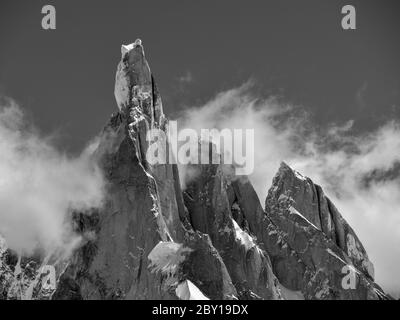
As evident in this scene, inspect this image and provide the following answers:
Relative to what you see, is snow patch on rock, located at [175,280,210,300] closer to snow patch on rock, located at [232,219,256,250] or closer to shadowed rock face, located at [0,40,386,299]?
shadowed rock face, located at [0,40,386,299]

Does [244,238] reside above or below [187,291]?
above

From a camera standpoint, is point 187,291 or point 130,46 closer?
point 187,291

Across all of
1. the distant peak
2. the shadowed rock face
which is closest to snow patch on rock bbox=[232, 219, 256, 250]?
the shadowed rock face

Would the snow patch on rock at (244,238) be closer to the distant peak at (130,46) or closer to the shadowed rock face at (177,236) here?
the shadowed rock face at (177,236)

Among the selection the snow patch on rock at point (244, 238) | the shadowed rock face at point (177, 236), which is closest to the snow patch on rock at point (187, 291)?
the shadowed rock face at point (177, 236)

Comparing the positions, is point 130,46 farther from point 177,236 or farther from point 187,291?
point 187,291

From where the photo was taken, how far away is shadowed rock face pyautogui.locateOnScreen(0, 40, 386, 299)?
Answer: 116m

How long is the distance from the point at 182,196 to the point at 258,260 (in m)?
19.1

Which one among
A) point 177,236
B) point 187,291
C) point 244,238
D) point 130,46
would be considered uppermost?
point 130,46

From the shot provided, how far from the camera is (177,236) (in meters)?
130

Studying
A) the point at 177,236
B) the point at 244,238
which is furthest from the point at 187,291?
the point at 244,238

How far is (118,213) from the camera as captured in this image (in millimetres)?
124688
